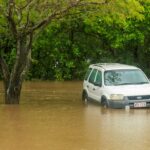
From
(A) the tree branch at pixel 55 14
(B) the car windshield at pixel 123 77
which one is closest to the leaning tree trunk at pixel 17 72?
(A) the tree branch at pixel 55 14

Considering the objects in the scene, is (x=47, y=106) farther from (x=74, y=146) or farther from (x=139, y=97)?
(x=74, y=146)

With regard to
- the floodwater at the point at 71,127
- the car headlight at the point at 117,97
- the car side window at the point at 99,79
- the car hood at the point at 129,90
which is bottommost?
the floodwater at the point at 71,127

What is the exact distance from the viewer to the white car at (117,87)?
1700 centimetres

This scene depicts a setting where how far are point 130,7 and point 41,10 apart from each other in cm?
282

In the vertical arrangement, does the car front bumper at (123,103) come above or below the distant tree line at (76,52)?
below

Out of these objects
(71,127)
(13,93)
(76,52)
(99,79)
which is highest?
(76,52)

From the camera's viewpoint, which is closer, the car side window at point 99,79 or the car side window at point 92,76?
the car side window at point 99,79

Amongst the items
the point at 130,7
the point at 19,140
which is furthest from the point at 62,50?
the point at 19,140

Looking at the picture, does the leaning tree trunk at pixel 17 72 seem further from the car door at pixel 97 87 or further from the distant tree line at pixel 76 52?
the distant tree line at pixel 76 52

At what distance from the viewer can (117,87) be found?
17.4m

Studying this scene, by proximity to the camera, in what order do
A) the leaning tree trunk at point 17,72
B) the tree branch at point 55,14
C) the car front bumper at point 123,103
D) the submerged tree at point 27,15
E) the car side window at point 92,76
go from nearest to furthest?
the tree branch at point 55,14 < the submerged tree at point 27,15 < the car front bumper at point 123,103 < the leaning tree trunk at point 17,72 < the car side window at point 92,76

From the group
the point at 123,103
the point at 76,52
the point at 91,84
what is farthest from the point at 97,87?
the point at 76,52

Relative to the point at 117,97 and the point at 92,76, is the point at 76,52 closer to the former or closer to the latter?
the point at 92,76

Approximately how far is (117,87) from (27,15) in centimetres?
360
